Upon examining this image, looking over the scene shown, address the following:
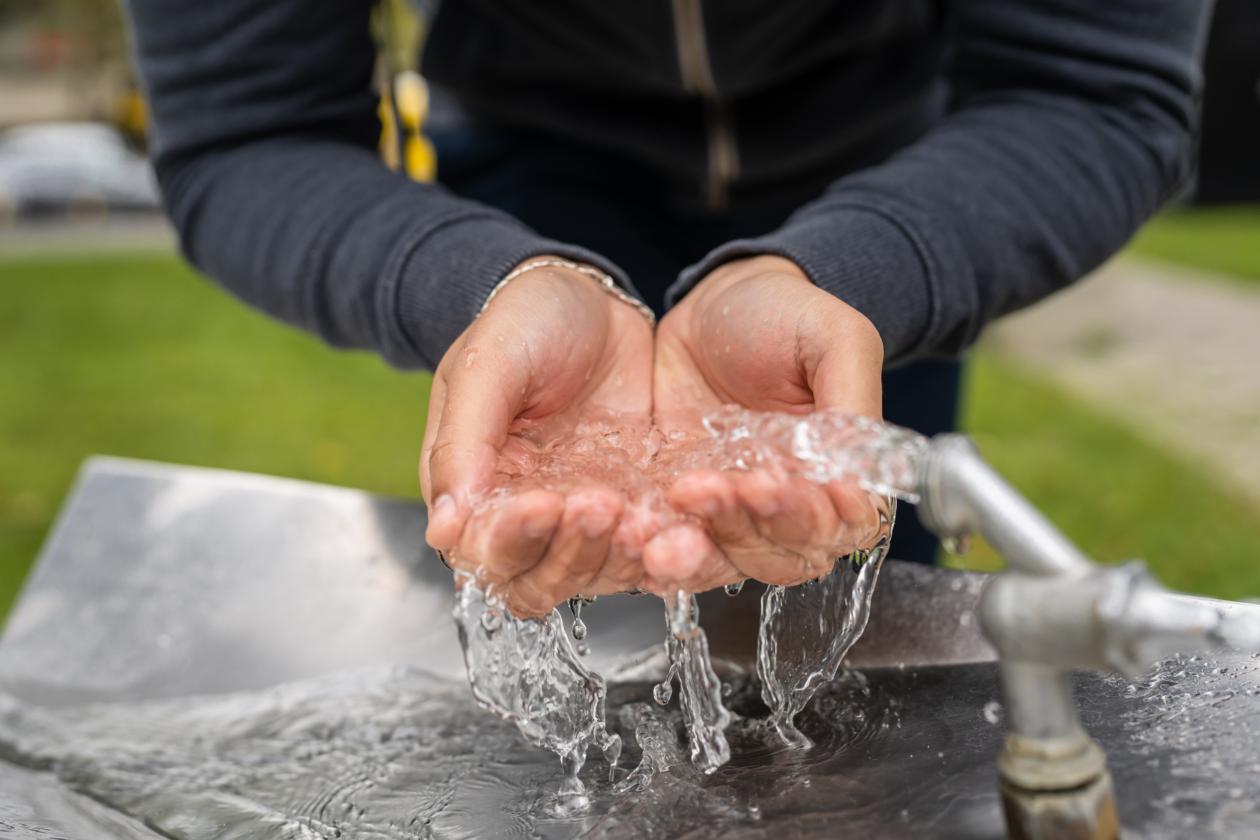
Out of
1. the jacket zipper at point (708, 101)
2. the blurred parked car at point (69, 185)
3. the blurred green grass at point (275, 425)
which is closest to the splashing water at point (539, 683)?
the jacket zipper at point (708, 101)

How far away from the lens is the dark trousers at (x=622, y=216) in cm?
174

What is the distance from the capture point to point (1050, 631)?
71cm

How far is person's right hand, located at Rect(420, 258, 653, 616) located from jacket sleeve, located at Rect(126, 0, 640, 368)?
0.30ft

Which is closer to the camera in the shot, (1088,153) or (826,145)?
(1088,153)

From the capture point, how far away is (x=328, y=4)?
1487mm

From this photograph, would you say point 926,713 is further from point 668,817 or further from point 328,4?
point 328,4

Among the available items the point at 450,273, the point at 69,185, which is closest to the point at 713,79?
the point at 450,273

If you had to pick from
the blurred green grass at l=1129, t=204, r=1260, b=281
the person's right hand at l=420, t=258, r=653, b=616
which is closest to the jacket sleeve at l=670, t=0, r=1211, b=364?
the person's right hand at l=420, t=258, r=653, b=616

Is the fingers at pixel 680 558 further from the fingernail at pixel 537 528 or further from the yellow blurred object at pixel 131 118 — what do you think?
the yellow blurred object at pixel 131 118

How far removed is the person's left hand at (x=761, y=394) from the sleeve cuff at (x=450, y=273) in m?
0.12

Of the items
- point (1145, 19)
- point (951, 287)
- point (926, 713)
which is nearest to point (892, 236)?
point (951, 287)

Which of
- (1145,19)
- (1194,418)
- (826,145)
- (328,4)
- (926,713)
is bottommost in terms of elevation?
(1194,418)

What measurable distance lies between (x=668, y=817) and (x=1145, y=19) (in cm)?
96

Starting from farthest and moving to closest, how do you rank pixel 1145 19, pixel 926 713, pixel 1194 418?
pixel 1194 418, pixel 1145 19, pixel 926 713
